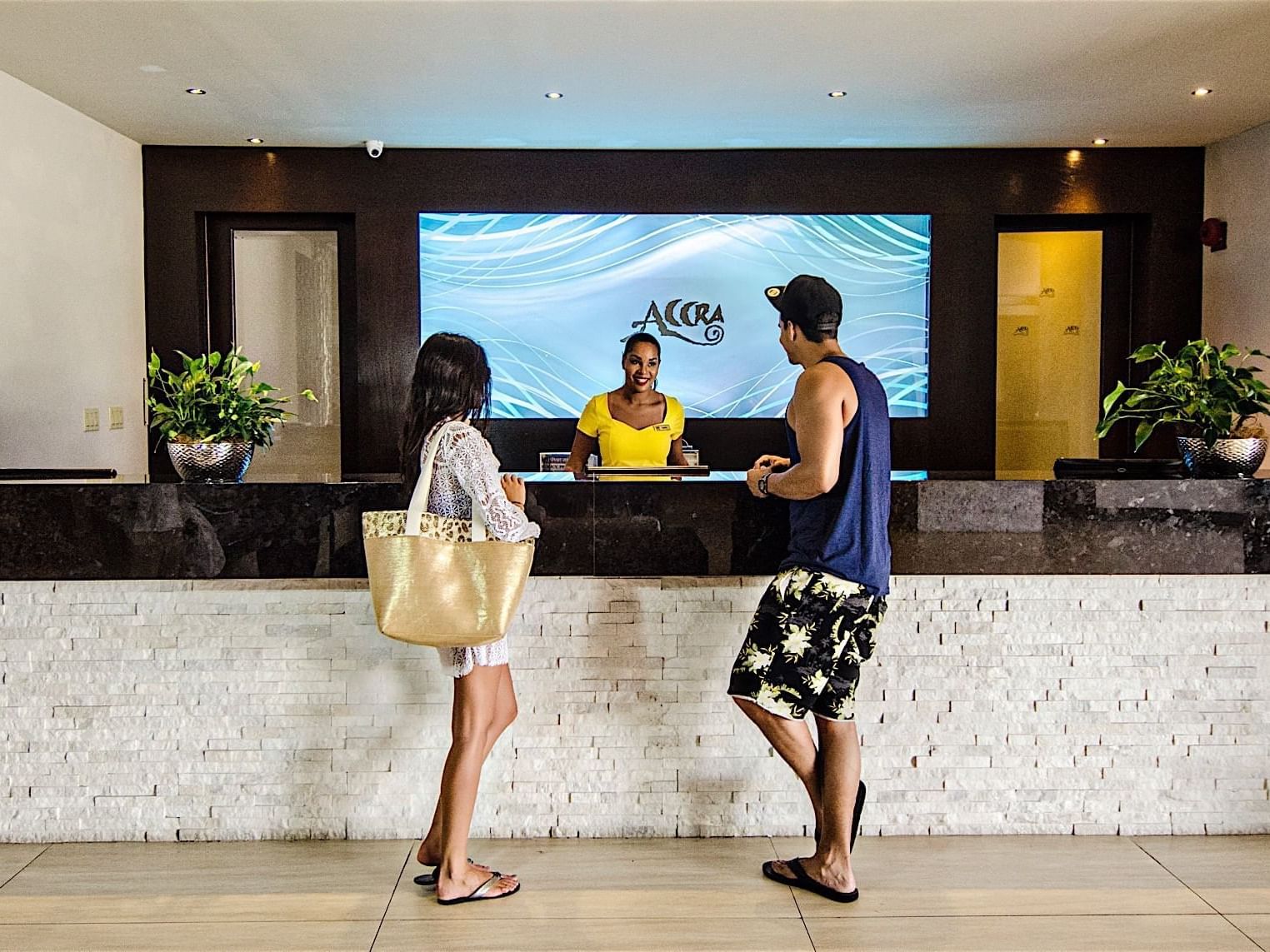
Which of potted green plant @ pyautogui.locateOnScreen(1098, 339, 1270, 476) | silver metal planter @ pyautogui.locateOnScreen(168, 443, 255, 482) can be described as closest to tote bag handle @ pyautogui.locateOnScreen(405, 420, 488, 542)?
silver metal planter @ pyautogui.locateOnScreen(168, 443, 255, 482)

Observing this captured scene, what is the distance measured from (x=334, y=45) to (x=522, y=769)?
8.42ft

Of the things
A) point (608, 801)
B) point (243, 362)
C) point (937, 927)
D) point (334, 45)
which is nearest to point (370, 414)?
point (334, 45)

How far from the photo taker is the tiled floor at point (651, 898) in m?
2.58

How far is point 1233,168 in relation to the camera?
5.63 metres

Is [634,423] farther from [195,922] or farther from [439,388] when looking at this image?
[195,922]

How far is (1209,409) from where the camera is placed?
3.10 metres

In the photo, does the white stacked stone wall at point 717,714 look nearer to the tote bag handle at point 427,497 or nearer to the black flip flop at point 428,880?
the black flip flop at point 428,880

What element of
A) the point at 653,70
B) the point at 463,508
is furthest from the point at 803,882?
the point at 653,70

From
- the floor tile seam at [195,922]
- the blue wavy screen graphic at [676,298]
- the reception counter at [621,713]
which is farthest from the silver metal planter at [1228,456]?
the blue wavy screen graphic at [676,298]

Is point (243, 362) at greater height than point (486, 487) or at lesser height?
greater

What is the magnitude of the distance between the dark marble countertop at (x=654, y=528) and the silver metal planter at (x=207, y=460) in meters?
0.06

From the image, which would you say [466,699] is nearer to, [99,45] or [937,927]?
[937,927]

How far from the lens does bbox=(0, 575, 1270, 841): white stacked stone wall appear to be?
3154 mm

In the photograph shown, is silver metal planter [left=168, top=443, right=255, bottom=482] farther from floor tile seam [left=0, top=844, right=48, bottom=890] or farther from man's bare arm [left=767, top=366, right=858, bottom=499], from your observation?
man's bare arm [left=767, top=366, right=858, bottom=499]
